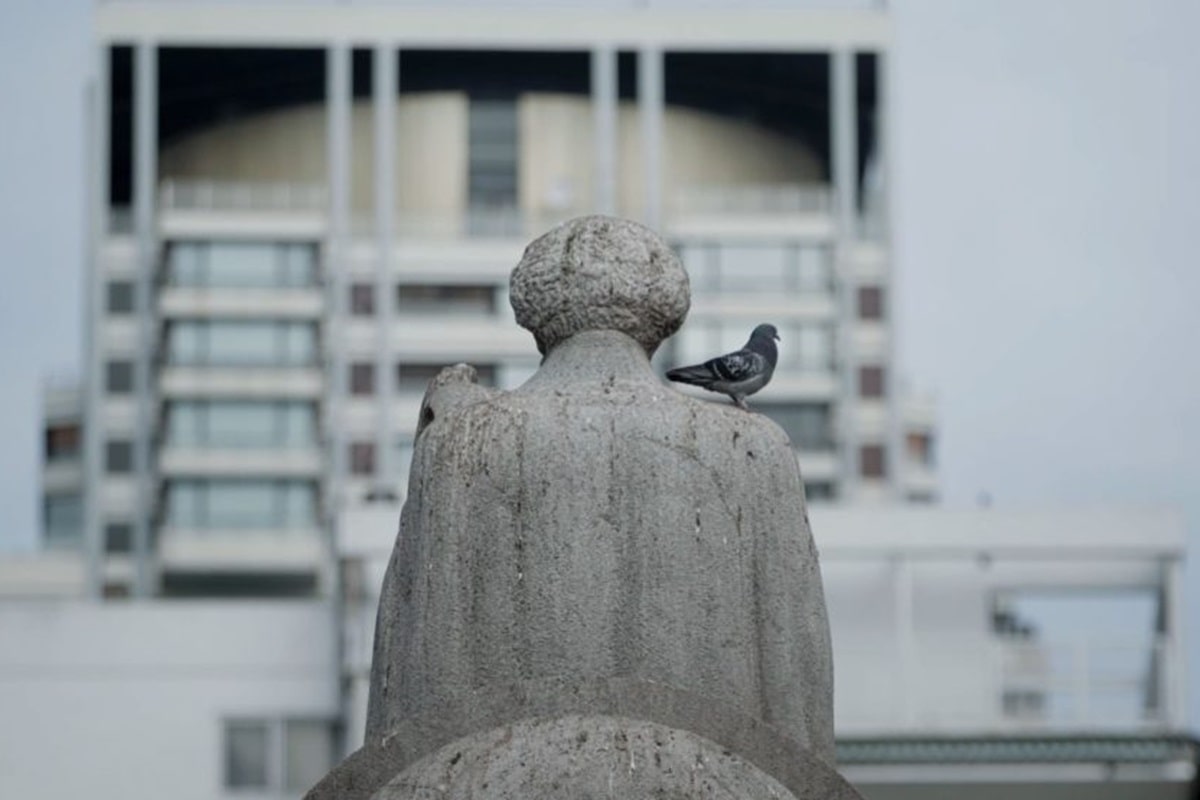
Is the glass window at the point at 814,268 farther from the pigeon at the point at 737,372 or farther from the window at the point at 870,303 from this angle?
the pigeon at the point at 737,372

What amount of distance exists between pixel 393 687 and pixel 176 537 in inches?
5222

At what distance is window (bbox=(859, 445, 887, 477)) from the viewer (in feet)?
484

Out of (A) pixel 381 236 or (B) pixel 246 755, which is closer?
(B) pixel 246 755

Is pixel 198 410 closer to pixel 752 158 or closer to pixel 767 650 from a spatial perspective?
pixel 752 158

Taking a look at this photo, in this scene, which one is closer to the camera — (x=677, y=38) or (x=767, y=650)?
(x=767, y=650)

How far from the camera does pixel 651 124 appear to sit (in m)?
152

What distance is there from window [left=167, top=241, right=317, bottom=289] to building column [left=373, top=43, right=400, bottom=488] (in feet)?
9.18

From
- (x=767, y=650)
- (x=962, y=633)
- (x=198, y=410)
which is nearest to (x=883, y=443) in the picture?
(x=198, y=410)

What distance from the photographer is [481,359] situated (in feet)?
468

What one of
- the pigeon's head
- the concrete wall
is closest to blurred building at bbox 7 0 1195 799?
the concrete wall

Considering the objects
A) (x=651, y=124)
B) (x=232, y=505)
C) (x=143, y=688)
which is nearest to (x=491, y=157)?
(x=651, y=124)

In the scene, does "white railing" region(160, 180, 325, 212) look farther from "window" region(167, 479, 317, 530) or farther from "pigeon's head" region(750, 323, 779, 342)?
"pigeon's head" region(750, 323, 779, 342)

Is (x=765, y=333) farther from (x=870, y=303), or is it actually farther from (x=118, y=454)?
(x=870, y=303)

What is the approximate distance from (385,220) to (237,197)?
18.4ft
